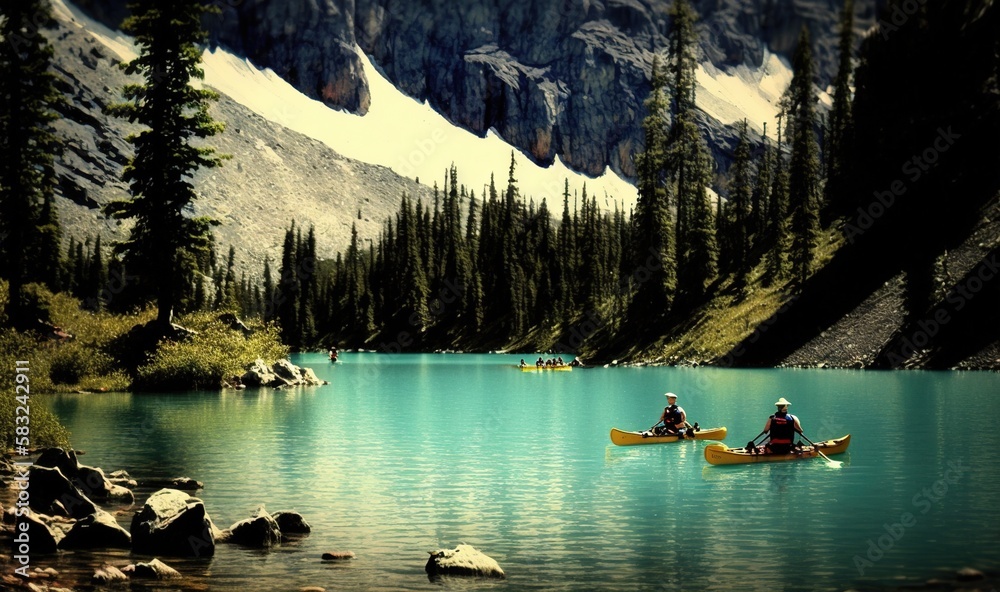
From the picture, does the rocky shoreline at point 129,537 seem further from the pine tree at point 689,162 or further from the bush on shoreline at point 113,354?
the pine tree at point 689,162

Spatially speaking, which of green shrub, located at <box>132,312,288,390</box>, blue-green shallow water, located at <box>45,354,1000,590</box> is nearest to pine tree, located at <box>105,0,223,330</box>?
green shrub, located at <box>132,312,288,390</box>

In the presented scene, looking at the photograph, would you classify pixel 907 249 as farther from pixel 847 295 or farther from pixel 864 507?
pixel 864 507

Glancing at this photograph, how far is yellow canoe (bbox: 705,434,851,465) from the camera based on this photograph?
27.6 meters

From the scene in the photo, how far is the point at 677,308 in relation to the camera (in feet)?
310

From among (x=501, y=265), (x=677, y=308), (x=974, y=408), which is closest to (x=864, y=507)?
(x=974, y=408)

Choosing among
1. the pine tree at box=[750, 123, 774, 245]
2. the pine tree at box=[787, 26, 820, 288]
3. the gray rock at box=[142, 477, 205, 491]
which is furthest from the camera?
the pine tree at box=[750, 123, 774, 245]

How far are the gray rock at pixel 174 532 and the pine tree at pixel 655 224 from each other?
80549mm

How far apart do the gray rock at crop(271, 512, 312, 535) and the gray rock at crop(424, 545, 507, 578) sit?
4.17 metres

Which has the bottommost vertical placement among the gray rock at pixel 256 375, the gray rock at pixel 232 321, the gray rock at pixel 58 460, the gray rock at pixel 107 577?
the gray rock at pixel 107 577

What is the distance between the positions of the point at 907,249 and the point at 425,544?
2778 inches

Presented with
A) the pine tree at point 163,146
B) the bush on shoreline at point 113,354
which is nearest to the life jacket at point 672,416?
the bush on shoreline at point 113,354

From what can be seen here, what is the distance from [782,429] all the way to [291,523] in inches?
647

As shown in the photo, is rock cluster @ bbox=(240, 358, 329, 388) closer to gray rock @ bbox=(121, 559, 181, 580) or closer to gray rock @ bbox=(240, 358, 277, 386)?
gray rock @ bbox=(240, 358, 277, 386)

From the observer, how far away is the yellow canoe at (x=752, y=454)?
27578 mm
